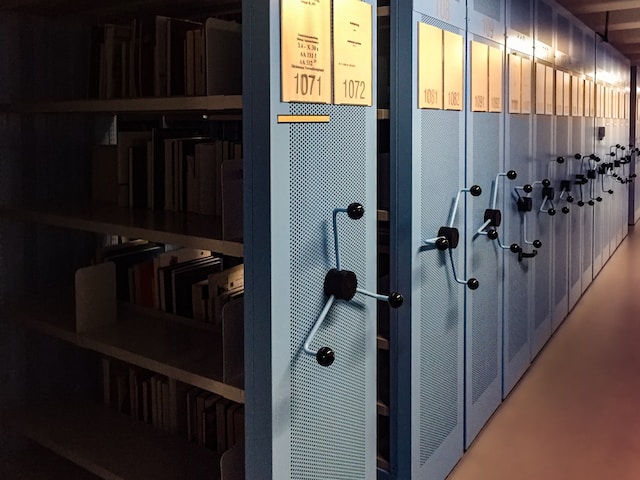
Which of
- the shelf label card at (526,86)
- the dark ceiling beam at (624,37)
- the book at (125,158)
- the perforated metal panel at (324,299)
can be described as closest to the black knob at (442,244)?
the perforated metal panel at (324,299)

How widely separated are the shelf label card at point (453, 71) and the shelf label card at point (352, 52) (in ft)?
2.18

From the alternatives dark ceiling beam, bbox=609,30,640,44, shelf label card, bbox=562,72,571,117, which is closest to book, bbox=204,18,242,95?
shelf label card, bbox=562,72,571,117

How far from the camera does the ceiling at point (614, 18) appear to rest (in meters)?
4.90

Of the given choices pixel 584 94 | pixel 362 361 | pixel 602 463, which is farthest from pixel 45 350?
pixel 584 94

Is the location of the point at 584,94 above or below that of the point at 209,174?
above

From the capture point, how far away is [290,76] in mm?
1550

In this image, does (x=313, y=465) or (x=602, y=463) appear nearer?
(x=313, y=465)

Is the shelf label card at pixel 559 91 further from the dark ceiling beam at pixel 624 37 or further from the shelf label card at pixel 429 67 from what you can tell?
the dark ceiling beam at pixel 624 37

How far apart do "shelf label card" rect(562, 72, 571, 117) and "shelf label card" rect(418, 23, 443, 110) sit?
96.4 inches

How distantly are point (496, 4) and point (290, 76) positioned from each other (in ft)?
5.83

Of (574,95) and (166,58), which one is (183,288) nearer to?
(166,58)

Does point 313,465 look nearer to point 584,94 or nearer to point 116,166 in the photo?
point 116,166

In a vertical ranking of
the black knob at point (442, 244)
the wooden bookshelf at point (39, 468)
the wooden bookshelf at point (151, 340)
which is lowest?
the wooden bookshelf at point (39, 468)

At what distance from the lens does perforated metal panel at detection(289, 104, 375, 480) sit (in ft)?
5.35
